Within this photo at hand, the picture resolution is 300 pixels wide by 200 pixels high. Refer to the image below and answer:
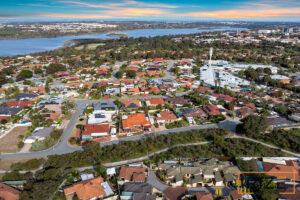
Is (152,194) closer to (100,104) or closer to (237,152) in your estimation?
(237,152)

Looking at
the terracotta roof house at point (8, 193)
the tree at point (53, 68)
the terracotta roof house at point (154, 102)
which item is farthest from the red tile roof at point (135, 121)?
the tree at point (53, 68)

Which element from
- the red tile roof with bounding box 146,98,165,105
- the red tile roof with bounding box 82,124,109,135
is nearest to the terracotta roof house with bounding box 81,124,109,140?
the red tile roof with bounding box 82,124,109,135

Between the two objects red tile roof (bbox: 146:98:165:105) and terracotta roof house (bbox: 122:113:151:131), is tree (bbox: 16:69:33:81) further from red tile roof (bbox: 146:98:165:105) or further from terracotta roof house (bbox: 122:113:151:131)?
terracotta roof house (bbox: 122:113:151:131)

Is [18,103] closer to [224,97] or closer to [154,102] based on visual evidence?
[154,102]

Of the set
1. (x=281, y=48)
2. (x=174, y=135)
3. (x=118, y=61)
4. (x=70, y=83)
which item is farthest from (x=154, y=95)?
(x=281, y=48)

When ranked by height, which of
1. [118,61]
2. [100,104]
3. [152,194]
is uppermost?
[118,61]

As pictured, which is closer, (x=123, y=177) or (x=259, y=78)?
(x=123, y=177)
